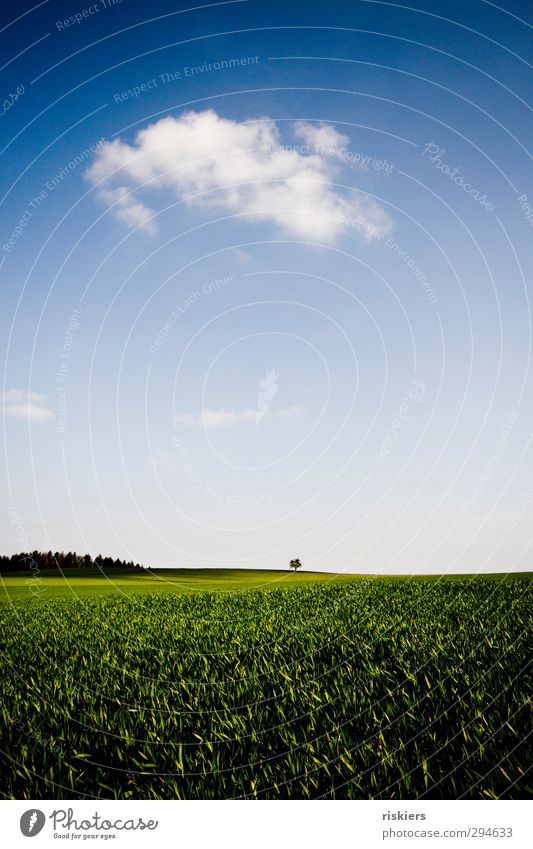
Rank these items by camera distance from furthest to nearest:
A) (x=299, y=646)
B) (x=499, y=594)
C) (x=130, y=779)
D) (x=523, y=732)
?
(x=499, y=594), (x=299, y=646), (x=523, y=732), (x=130, y=779)

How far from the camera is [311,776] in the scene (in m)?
5.04

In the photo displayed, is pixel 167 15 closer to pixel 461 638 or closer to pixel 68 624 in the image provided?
pixel 461 638

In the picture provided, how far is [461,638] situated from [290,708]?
563cm

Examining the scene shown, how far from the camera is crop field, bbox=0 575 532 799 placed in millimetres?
5051

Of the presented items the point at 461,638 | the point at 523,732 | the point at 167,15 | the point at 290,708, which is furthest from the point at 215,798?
the point at 167,15

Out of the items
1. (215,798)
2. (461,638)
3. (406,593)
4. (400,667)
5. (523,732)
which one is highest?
(406,593)
